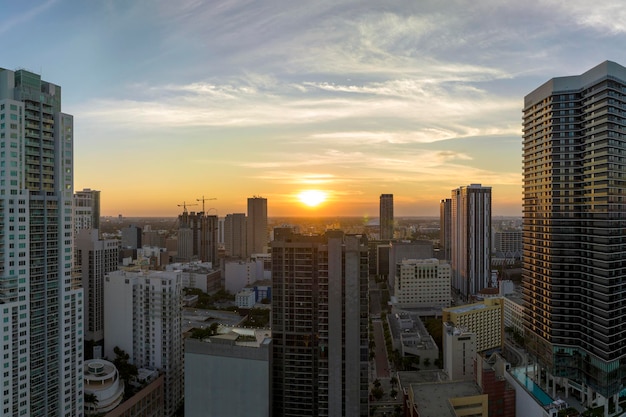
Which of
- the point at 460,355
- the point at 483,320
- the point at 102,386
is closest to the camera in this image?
the point at 102,386

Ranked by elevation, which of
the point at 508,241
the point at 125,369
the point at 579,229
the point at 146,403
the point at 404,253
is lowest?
the point at 146,403

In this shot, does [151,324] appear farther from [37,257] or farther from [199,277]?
[199,277]

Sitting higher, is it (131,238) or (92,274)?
(131,238)

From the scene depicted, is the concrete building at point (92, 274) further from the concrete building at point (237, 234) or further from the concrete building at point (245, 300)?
the concrete building at point (237, 234)

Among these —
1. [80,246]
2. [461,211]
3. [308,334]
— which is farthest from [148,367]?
[461,211]

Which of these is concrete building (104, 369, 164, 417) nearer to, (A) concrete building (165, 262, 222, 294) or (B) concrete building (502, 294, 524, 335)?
(B) concrete building (502, 294, 524, 335)

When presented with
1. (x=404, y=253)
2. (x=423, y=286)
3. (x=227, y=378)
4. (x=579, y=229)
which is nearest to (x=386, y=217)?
(x=404, y=253)

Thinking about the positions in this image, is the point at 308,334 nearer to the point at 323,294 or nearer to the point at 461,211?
the point at 323,294
